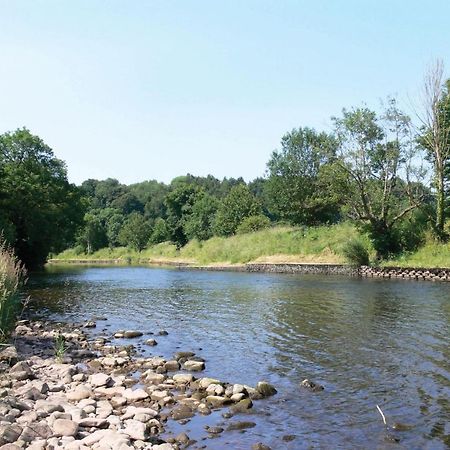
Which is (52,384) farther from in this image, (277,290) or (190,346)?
(277,290)

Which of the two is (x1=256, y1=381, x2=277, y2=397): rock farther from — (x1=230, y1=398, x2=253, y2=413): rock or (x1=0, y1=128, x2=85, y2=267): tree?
(x1=0, y1=128, x2=85, y2=267): tree

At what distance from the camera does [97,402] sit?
10.2 meters

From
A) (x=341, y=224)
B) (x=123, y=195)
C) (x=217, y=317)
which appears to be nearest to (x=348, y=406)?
(x=217, y=317)

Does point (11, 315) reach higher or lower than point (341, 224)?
lower

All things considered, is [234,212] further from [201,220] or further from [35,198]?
[35,198]

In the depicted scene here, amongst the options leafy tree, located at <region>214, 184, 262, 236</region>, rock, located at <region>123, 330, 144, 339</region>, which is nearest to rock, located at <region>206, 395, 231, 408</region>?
rock, located at <region>123, 330, 144, 339</region>

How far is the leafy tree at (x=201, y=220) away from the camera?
8950cm

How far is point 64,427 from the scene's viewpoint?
8.31m

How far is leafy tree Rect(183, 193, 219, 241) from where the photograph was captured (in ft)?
294

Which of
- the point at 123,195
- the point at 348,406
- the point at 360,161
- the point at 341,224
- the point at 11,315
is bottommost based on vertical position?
the point at 348,406

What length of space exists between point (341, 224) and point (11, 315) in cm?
4837

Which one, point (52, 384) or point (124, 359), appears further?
point (124, 359)

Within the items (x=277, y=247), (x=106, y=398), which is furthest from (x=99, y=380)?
(x=277, y=247)

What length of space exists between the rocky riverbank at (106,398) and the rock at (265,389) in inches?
0.8
